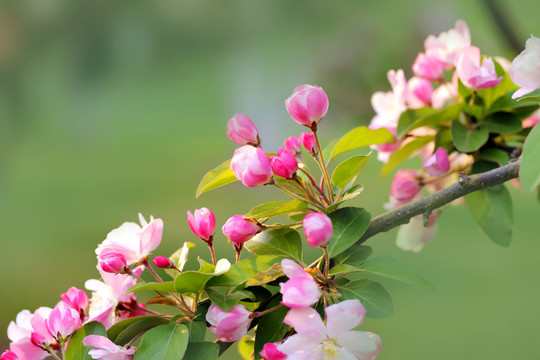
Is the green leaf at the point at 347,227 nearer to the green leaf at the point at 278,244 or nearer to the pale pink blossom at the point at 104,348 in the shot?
the green leaf at the point at 278,244

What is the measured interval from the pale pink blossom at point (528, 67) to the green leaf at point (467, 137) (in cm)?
14

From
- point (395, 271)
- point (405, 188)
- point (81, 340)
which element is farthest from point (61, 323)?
point (405, 188)

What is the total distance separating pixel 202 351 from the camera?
0.36 meters

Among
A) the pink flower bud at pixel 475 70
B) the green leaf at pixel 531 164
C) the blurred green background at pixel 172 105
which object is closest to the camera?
the green leaf at pixel 531 164

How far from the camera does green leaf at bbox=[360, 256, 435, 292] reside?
333 mm

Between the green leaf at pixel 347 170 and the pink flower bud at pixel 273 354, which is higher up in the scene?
the green leaf at pixel 347 170

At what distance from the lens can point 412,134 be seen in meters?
0.61

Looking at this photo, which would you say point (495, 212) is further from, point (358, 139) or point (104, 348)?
point (104, 348)

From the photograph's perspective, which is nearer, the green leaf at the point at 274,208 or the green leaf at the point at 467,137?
the green leaf at the point at 274,208

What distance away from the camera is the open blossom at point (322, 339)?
1.06 ft

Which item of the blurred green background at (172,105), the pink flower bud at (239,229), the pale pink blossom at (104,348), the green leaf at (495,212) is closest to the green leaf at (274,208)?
the pink flower bud at (239,229)

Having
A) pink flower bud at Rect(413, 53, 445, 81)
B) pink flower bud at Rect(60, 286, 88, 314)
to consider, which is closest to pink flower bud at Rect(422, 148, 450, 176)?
pink flower bud at Rect(413, 53, 445, 81)

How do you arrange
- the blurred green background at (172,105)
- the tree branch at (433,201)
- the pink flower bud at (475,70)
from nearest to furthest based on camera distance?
the tree branch at (433,201) < the pink flower bud at (475,70) < the blurred green background at (172,105)

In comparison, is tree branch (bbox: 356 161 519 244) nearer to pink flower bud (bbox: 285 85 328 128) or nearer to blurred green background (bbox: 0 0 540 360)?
pink flower bud (bbox: 285 85 328 128)
